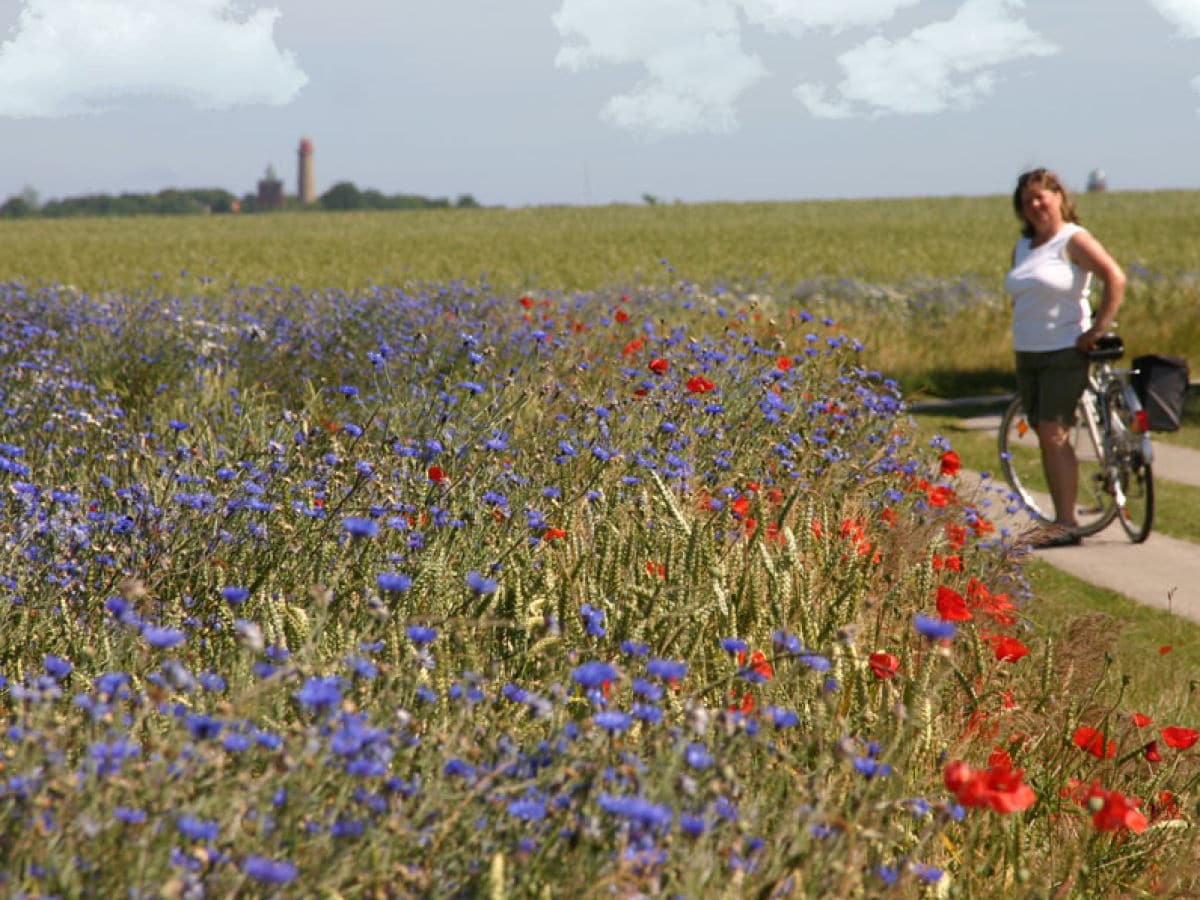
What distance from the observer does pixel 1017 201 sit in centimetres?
716

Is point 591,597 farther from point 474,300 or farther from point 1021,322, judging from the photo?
point 474,300

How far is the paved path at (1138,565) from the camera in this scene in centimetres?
638

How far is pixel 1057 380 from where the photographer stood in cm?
716

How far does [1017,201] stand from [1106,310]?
2.57ft

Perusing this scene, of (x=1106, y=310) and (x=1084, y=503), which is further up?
(x=1106, y=310)

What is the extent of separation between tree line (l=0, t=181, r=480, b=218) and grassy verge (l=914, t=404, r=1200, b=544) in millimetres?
105371

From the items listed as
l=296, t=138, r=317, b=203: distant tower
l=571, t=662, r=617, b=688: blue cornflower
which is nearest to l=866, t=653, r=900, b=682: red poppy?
l=571, t=662, r=617, b=688: blue cornflower

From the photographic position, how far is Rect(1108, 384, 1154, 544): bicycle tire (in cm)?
732

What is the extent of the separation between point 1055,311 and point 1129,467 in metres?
1.06

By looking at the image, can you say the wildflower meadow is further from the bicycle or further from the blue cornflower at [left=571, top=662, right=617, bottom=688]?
the bicycle

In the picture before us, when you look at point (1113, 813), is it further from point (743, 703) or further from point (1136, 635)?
point (1136, 635)

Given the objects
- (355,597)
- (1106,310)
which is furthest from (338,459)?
(1106,310)

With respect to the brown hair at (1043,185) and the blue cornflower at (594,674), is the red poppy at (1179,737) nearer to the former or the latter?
the blue cornflower at (594,674)

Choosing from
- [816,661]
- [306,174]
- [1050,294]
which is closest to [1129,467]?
[1050,294]
